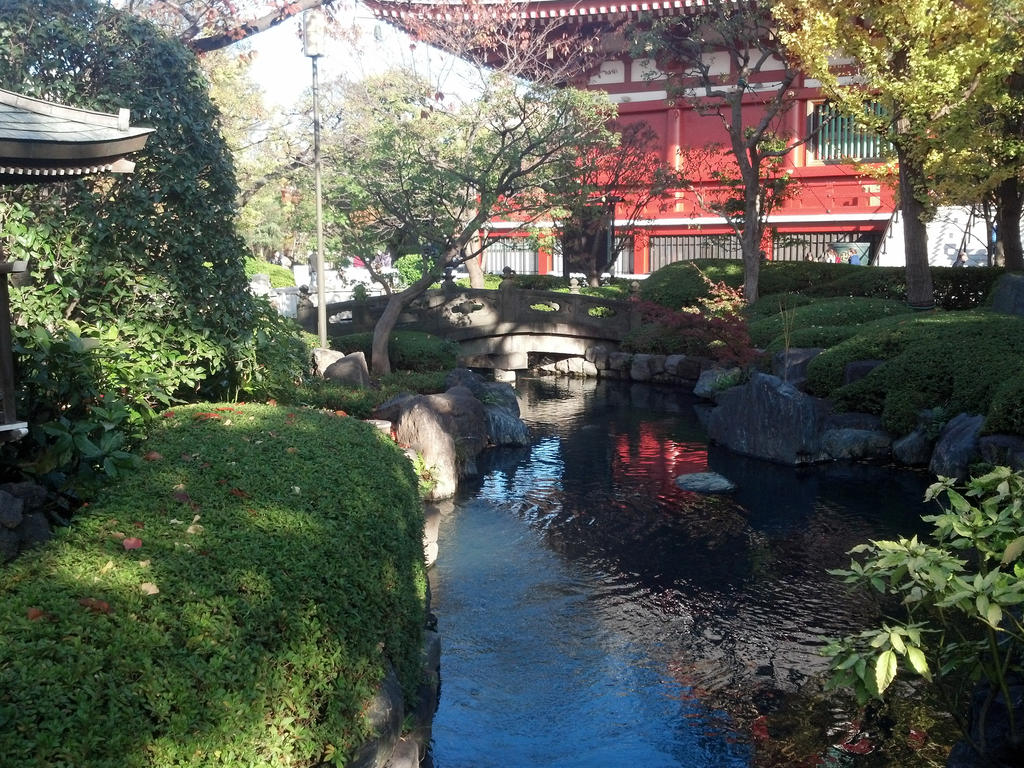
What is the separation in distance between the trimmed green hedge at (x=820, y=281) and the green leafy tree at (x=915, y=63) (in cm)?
215

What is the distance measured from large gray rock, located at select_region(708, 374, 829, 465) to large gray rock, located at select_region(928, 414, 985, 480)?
6.43ft

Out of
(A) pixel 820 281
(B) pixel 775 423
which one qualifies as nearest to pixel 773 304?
(A) pixel 820 281

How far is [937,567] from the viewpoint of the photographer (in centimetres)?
481

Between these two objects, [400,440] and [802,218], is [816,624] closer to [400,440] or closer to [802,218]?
[400,440]

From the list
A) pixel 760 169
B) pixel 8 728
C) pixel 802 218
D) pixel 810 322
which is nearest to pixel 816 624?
pixel 8 728

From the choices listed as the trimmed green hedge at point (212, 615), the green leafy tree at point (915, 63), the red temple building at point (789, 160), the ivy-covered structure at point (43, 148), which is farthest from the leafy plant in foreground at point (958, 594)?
the red temple building at point (789, 160)

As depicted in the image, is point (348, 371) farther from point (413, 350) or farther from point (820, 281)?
point (820, 281)

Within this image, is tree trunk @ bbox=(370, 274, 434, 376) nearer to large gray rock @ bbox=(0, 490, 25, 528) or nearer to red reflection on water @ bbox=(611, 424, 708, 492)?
red reflection on water @ bbox=(611, 424, 708, 492)

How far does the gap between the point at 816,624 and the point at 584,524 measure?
12.2ft

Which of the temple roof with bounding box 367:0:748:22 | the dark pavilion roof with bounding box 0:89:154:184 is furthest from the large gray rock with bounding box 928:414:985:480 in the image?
the temple roof with bounding box 367:0:748:22

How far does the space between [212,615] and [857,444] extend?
40.8ft

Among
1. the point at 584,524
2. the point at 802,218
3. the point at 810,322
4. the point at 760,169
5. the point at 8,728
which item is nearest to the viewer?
the point at 8,728

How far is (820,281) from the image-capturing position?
24.1 metres

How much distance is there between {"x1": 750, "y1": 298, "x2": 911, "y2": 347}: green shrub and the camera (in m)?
19.6
